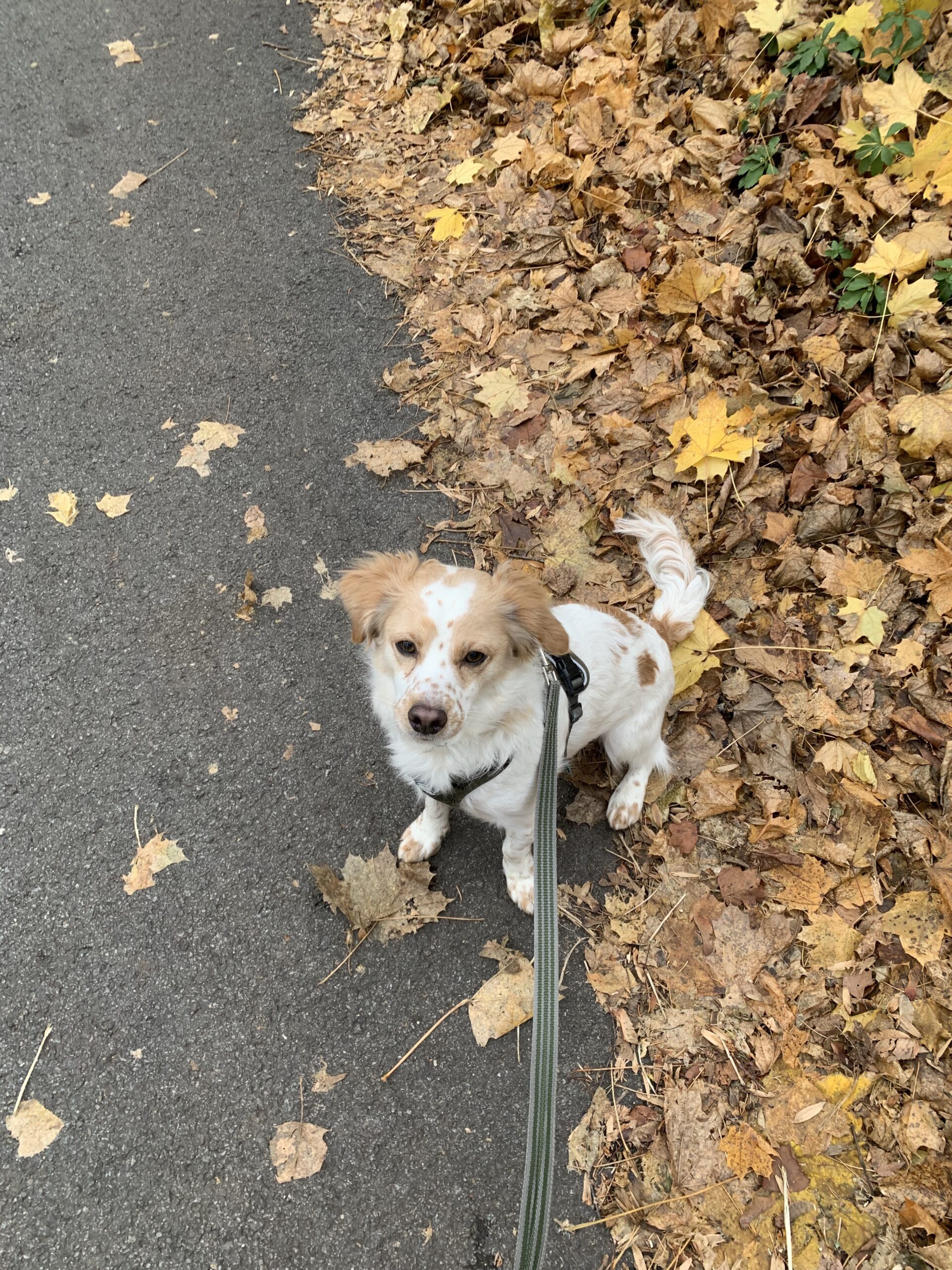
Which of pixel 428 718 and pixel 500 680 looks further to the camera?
pixel 500 680

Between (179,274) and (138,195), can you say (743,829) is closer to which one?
(179,274)

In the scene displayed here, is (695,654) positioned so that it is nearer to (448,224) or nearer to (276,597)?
(276,597)

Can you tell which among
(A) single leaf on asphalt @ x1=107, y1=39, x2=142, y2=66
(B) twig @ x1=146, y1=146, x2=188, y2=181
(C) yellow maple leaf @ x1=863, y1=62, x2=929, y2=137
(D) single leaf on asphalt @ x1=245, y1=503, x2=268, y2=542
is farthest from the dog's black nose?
(A) single leaf on asphalt @ x1=107, y1=39, x2=142, y2=66

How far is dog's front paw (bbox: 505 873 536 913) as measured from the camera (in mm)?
2807

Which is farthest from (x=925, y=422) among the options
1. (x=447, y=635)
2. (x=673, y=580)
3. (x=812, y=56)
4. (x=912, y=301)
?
(x=447, y=635)

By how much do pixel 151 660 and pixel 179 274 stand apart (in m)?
2.88

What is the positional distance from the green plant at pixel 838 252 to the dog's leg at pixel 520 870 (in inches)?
120

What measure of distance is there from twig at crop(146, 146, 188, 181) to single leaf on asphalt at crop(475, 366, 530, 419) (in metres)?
3.21

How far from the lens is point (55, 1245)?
86.8 inches

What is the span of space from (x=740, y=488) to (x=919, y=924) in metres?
1.96

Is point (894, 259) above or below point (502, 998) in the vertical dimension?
above

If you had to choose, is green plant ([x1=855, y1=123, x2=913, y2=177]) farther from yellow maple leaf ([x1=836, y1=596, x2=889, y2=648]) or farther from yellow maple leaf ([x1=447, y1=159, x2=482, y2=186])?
yellow maple leaf ([x1=447, y1=159, x2=482, y2=186])

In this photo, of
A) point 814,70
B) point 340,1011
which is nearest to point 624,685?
point 340,1011

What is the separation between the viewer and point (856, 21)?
11.3 ft
